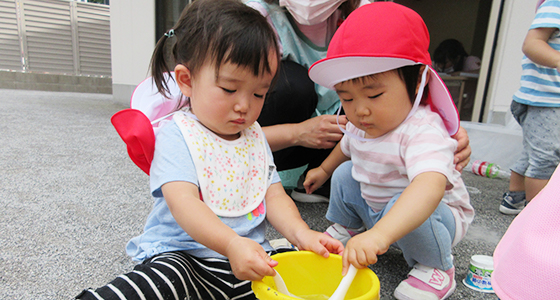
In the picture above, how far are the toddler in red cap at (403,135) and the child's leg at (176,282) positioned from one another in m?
0.23

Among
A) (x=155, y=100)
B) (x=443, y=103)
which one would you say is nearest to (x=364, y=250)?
(x=443, y=103)

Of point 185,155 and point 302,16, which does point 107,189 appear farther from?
point 302,16

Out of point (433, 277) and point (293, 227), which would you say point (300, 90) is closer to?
point (293, 227)

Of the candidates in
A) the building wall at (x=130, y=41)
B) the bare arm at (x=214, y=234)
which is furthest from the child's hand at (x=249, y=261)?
the building wall at (x=130, y=41)

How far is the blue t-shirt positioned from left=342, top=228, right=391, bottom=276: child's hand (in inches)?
8.5

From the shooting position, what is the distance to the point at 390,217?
0.62 m

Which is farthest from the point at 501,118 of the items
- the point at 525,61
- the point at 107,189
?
the point at 107,189

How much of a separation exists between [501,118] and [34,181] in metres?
2.68

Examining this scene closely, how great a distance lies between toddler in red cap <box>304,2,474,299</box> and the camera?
0.65 meters

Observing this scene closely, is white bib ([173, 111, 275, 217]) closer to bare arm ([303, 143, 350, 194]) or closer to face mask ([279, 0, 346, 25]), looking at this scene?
bare arm ([303, 143, 350, 194])

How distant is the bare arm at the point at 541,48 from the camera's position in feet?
4.08

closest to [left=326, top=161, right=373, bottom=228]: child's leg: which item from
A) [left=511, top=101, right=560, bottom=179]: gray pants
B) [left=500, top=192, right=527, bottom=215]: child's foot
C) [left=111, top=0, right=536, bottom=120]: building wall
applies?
[left=500, top=192, right=527, bottom=215]: child's foot

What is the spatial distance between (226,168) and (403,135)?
1.23 feet

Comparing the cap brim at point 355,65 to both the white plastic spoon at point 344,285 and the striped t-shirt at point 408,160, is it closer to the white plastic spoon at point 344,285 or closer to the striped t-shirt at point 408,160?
the striped t-shirt at point 408,160
